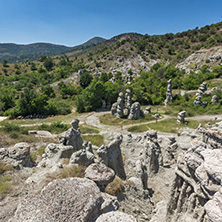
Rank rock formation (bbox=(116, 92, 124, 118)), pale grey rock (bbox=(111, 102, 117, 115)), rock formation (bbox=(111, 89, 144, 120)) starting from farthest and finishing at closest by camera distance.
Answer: pale grey rock (bbox=(111, 102, 117, 115)) < rock formation (bbox=(116, 92, 124, 118)) < rock formation (bbox=(111, 89, 144, 120))

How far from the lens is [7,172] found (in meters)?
9.77

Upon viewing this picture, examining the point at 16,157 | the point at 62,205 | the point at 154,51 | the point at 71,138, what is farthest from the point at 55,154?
the point at 154,51

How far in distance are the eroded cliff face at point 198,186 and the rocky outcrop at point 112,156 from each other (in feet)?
16.0

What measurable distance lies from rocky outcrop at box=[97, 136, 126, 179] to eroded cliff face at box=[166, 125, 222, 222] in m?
4.89

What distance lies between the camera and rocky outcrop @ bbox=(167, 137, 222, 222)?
3971 mm

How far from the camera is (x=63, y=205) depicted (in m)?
4.79

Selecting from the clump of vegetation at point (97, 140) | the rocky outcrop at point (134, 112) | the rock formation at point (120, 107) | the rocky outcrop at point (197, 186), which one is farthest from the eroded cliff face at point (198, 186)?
the rock formation at point (120, 107)

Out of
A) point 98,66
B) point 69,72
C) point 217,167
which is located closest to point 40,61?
point 69,72

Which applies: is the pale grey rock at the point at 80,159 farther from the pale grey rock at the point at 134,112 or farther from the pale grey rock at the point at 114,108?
the pale grey rock at the point at 114,108

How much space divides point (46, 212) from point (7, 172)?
6938 mm

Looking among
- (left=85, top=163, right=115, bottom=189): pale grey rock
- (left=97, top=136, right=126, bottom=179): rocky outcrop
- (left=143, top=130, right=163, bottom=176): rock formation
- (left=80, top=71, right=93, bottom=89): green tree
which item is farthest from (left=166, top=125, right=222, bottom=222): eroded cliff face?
(left=80, top=71, right=93, bottom=89): green tree

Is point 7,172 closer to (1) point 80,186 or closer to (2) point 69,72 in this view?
(1) point 80,186

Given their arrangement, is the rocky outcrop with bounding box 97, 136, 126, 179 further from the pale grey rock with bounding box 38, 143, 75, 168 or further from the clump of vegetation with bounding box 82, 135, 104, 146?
the clump of vegetation with bounding box 82, 135, 104, 146

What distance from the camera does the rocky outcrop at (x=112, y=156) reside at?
1053 cm
